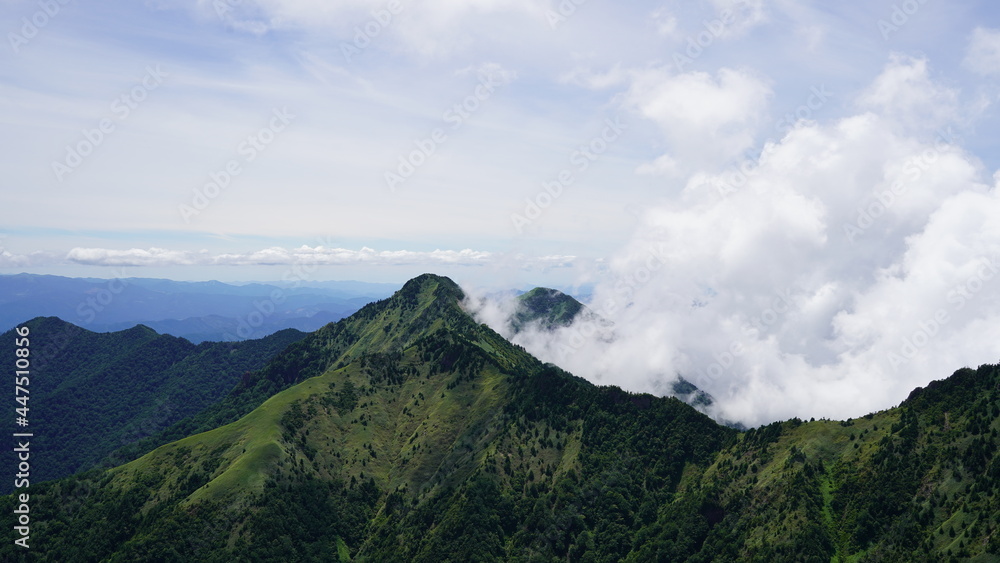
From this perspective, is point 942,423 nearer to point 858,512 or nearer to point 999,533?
point 858,512

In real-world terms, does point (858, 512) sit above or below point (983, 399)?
below

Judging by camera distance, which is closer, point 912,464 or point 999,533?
point 999,533

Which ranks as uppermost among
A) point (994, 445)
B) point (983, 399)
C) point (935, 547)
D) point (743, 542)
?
point (983, 399)

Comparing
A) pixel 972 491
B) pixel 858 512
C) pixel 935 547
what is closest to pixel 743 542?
pixel 858 512

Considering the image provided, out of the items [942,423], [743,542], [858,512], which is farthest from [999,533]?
[743,542]

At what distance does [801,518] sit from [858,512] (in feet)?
58.6

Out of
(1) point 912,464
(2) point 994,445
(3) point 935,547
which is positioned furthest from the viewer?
(1) point 912,464

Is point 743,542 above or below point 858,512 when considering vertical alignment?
below

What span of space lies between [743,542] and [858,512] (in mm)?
37534

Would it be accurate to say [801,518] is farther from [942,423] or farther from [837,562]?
[942,423]

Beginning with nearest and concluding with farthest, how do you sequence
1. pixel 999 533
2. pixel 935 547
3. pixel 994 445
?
1. pixel 999 533
2. pixel 935 547
3. pixel 994 445

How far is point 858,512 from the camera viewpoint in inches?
7470

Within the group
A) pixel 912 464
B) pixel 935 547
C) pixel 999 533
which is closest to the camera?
pixel 999 533

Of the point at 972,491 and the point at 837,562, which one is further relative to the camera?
the point at 837,562
